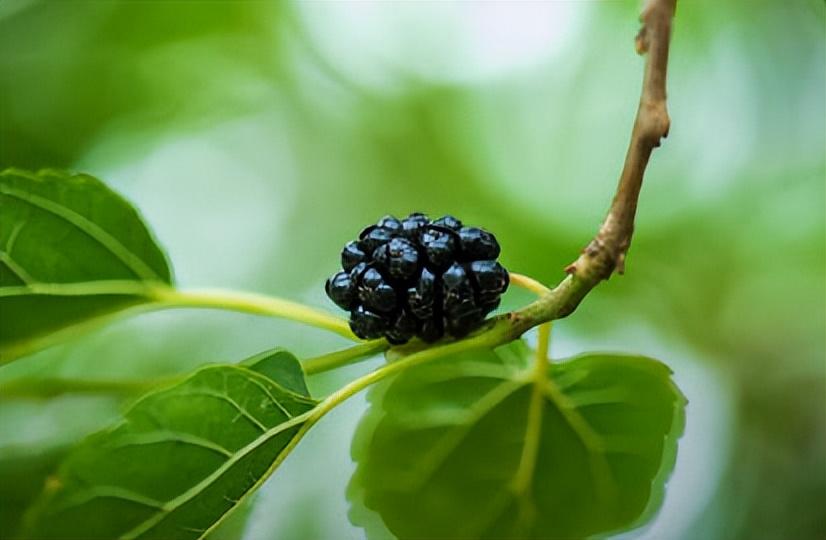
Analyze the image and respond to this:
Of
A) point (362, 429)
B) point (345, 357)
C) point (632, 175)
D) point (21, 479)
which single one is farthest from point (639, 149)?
point (21, 479)

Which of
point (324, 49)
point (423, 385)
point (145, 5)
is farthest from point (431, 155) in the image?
point (423, 385)

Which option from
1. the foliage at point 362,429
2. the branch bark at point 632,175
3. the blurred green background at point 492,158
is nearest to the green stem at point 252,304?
the foliage at point 362,429

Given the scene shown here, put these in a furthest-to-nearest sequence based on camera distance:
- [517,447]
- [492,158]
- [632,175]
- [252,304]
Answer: [492,158]
[517,447]
[252,304]
[632,175]

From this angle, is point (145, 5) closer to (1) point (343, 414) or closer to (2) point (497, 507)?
(1) point (343, 414)

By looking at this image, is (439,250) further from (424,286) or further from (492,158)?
(492,158)

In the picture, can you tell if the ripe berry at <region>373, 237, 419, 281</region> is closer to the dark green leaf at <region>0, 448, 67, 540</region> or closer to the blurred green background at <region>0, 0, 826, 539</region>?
the dark green leaf at <region>0, 448, 67, 540</region>

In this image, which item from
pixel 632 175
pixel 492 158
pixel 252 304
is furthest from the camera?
pixel 492 158

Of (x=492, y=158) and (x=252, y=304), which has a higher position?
(x=492, y=158)
